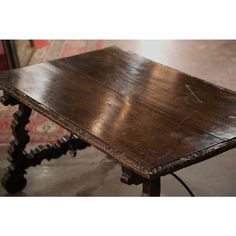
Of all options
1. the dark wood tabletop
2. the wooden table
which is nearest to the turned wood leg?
Answer: the wooden table

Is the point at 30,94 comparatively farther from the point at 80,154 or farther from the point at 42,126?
the point at 42,126

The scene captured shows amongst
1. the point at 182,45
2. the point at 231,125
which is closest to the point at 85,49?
the point at 182,45

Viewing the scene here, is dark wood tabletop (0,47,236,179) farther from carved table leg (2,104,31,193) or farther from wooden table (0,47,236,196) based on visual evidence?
carved table leg (2,104,31,193)

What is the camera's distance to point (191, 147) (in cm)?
126

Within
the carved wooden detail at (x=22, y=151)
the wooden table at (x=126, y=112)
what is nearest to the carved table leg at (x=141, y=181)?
the wooden table at (x=126, y=112)

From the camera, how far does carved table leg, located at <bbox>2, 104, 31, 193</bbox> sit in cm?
197

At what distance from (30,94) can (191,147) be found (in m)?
0.74

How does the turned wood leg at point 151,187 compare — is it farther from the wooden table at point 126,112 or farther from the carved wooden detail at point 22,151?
the carved wooden detail at point 22,151

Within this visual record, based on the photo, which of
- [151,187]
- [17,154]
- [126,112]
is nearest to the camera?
[151,187]

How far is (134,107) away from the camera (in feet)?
5.01

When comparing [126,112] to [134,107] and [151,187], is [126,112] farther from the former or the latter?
[151,187]

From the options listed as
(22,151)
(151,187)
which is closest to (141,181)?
(151,187)

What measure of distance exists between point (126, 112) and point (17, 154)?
81 centimetres

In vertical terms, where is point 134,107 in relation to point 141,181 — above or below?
above
